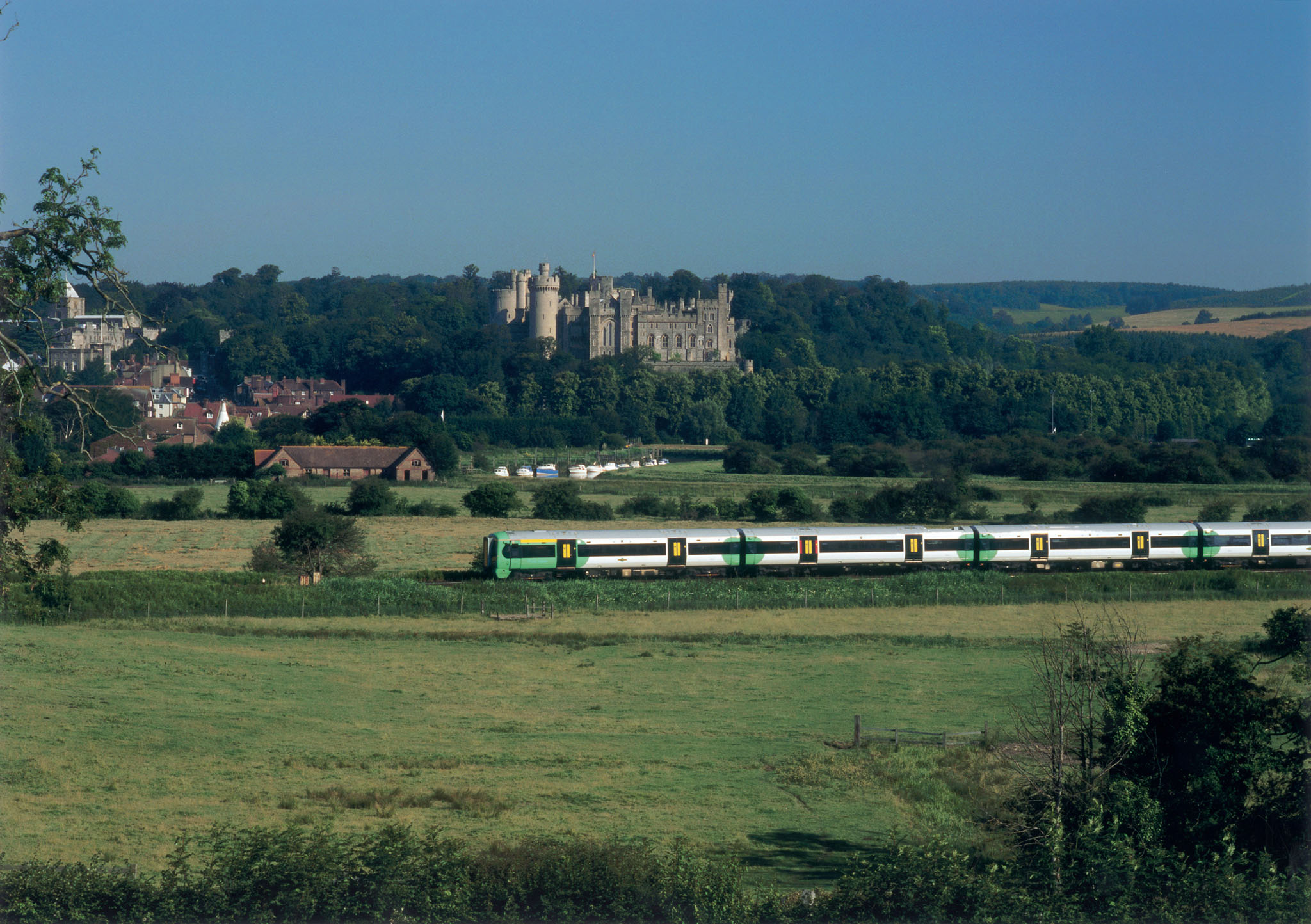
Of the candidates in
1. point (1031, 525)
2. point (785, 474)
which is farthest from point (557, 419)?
point (1031, 525)

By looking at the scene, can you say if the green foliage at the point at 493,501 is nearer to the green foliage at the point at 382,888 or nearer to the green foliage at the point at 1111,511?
the green foliage at the point at 1111,511

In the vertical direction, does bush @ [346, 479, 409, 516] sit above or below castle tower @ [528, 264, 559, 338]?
below

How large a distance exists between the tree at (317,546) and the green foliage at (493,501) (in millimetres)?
18759

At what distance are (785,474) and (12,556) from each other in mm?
75917

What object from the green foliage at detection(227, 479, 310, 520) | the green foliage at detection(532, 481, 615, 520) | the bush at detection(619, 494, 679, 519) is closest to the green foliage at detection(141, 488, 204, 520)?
the green foliage at detection(227, 479, 310, 520)

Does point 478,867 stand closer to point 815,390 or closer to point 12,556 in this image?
point 12,556

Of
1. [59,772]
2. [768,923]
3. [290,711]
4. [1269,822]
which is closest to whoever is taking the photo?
[768,923]

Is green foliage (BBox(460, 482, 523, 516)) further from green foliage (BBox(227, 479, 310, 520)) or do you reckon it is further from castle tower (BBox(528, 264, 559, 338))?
castle tower (BBox(528, 264, 559, 338))

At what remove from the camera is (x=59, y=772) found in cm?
2036

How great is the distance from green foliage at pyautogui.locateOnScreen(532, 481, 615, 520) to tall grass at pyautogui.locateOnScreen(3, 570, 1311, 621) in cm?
1830

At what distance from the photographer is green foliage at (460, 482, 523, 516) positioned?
6119 cm

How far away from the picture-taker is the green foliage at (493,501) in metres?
61.2

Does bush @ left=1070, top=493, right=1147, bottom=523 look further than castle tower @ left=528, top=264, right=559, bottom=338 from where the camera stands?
No

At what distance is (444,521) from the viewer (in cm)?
6003
